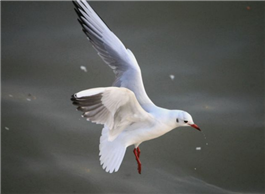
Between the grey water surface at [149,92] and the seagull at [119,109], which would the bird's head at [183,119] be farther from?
the grey water surface at [149,92]

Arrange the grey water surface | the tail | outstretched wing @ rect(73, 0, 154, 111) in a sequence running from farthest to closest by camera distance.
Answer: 1. the grey water surface
2. outstretched wing @ rect(73, 0, 154, 111)
3. the tail

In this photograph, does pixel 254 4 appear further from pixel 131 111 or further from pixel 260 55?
pixel 131 111

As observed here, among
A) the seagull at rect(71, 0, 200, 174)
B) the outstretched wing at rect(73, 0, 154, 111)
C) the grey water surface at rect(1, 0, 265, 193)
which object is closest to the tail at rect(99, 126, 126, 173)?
the seagull at rect(71, 0, 200, 174)

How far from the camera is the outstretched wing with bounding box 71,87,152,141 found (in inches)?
91.6

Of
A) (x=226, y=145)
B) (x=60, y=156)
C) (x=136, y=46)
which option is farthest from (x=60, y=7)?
(x=226, y=145)

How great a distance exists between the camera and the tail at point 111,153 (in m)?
2.71

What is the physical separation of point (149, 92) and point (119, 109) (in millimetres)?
1257

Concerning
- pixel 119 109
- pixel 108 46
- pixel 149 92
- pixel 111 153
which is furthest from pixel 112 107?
pixel 149 92

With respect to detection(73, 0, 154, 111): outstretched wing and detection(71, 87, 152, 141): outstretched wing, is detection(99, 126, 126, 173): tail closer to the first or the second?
detection(71, 87, 152, 141): outstretched wing

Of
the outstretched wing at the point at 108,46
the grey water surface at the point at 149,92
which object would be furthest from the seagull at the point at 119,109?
the grey water surface at the point at 149,92

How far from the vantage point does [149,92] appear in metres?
3.79

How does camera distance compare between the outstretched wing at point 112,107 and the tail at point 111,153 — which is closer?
the outstretched wing at point 112,107

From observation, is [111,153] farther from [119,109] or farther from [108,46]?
[108,46]

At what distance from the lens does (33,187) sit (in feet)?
10.1
